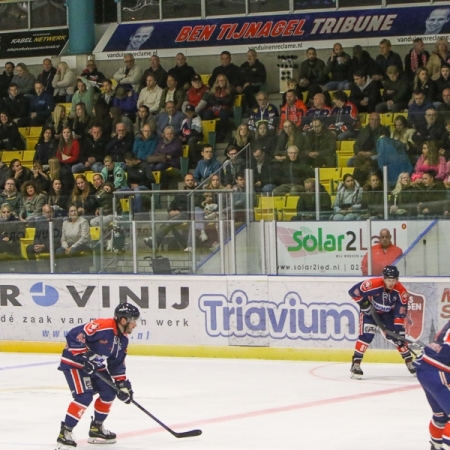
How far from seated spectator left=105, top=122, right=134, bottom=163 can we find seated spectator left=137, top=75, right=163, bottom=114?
2.60 ft

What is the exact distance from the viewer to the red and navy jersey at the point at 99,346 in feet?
25.4

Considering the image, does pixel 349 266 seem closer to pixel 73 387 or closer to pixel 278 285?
pixel 278 285

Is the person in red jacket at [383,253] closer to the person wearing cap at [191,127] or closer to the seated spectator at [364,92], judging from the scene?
the seated spectator at [364,92]

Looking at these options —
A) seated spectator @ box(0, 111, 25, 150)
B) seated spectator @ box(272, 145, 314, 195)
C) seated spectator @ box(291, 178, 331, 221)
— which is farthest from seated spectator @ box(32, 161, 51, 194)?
seated spectator @ box(291, 178, 331, 221)

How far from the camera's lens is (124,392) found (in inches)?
303

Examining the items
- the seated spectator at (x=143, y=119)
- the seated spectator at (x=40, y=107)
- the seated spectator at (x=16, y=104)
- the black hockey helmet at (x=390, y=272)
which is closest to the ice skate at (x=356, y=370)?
the black hockey helmet at (x=390, y=272)

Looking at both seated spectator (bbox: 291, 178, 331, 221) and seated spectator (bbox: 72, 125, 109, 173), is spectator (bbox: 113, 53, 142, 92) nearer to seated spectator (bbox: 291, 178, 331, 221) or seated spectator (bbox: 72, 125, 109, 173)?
seated spectator (bbox: 72, 125, 109, 173)

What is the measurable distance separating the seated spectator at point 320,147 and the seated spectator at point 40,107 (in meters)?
6.08

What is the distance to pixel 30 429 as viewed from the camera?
8.38 meters

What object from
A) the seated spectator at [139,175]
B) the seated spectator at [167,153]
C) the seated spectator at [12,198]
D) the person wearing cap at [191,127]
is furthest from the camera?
the person wearing cap at [191,127]

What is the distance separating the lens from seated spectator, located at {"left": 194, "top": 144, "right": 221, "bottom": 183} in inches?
557

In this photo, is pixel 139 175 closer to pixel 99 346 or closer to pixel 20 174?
pixel 20 174

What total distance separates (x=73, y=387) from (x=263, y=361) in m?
4.47

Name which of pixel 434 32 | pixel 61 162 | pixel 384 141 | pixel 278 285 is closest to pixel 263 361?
pixel 278 285
